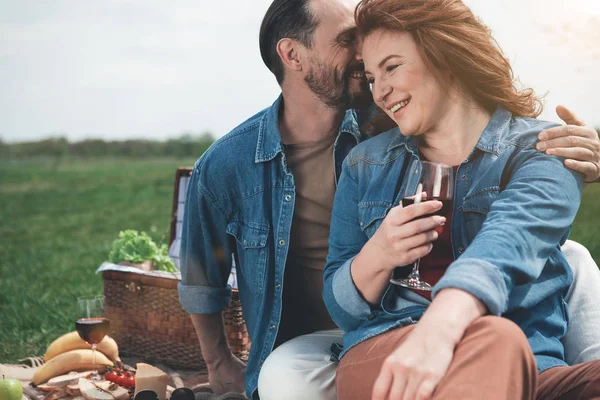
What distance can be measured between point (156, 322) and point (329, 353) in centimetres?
171

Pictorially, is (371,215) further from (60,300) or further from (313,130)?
(60,300)

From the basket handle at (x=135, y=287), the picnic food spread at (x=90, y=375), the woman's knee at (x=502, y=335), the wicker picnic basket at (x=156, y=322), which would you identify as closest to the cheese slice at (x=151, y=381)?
the picnic food spread at (x=90, y=375)

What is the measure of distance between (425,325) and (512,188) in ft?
2.15

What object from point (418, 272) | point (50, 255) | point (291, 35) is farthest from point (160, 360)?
point (50, 255)

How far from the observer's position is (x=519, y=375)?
61.9 inches

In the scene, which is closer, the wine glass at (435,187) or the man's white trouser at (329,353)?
the wine glass at (435,187)

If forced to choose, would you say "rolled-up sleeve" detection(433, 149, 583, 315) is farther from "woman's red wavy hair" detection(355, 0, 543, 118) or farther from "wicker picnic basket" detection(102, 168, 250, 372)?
"wicker picnic basket" detection(102, 168, 250, 372)

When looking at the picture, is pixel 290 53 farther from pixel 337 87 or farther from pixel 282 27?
pixel 337 87

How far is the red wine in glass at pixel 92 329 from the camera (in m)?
3.54

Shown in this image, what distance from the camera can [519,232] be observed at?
1916 mm

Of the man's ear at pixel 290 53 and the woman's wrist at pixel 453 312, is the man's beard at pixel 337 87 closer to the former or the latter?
the man's ear at pixel 290 53

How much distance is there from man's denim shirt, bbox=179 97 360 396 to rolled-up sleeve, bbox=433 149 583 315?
1.12 m

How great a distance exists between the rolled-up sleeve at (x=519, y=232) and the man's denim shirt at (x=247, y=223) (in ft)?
3.69

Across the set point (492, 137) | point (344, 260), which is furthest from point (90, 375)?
point (492, 137)
